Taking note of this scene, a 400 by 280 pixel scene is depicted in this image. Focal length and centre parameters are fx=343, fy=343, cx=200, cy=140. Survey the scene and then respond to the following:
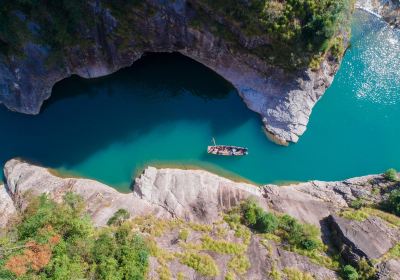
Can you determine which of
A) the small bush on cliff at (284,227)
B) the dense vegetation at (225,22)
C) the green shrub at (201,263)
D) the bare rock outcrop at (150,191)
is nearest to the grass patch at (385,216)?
the small bush on cliff at (284,227)

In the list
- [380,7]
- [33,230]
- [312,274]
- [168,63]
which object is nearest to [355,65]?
[380,7]

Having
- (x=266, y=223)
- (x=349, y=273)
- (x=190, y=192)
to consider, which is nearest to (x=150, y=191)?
(x=190, y=192)

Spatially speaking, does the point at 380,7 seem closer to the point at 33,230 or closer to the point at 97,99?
the point at 97,99

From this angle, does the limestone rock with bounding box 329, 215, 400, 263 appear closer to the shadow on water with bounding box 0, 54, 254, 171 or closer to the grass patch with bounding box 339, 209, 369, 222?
the grass patch with bounding box 339, 209, 369, 222

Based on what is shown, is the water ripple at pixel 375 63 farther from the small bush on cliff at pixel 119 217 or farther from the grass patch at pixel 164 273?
the small bush on cliff at pixel 119 217

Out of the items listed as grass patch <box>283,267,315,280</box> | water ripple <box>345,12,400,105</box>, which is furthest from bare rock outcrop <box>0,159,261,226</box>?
water ripple <box>345,12,400,105</box>
